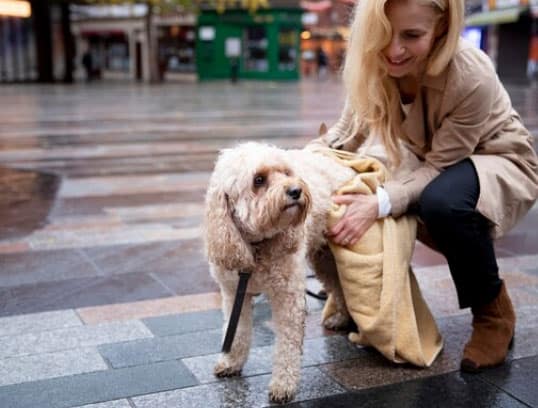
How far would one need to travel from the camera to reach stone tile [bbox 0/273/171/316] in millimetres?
4008

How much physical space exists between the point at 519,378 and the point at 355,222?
3.19 feet

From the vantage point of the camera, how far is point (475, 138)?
323 centimetres

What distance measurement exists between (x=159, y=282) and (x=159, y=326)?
0.77 m

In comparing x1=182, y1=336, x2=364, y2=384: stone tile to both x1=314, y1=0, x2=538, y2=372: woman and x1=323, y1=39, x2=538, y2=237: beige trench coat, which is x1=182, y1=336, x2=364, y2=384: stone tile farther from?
x1=323, y1=39, x2=538, y2=237: beige trench coat

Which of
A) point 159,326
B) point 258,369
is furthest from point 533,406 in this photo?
point 159,326

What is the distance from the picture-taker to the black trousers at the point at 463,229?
313 cm

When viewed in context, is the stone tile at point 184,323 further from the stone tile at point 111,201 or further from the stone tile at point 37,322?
the stone tile at point 111,201

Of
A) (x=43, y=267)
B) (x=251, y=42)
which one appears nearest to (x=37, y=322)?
(x=43, y=267)

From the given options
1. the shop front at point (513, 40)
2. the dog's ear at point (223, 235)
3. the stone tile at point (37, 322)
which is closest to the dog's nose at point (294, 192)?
the dog's ear at point (223, 235)

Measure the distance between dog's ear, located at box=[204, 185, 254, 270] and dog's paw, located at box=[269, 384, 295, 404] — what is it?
53cm

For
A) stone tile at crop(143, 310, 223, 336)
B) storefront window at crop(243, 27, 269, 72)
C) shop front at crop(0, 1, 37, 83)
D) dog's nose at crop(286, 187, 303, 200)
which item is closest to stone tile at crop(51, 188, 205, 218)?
stone tile at crop(143, 310, 223, 336)

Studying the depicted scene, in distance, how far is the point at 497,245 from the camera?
5.32 metres

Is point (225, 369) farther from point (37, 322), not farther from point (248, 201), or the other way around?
A: point (37, 322)

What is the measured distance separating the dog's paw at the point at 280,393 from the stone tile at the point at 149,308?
45.5 inches
